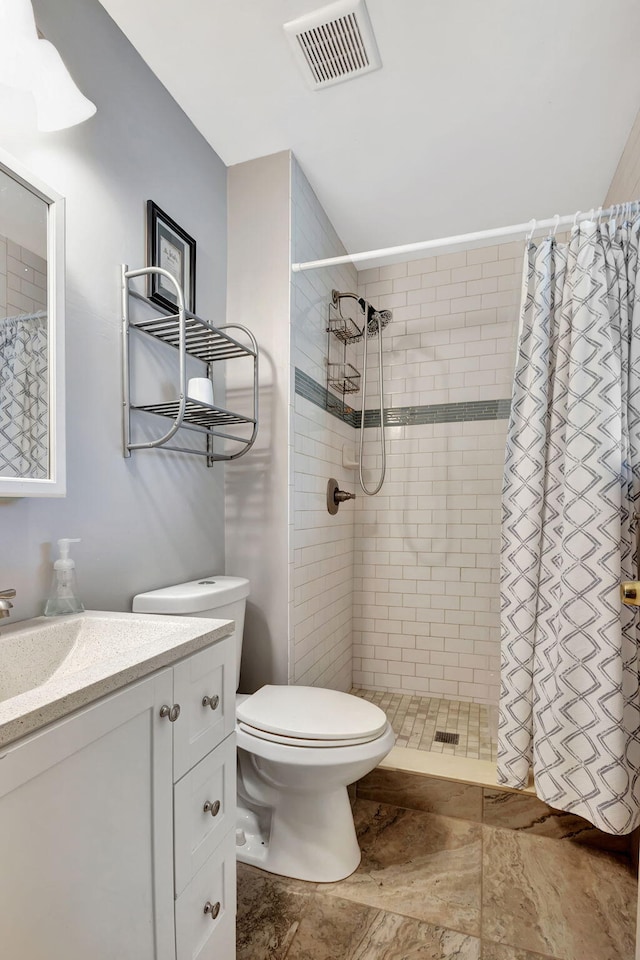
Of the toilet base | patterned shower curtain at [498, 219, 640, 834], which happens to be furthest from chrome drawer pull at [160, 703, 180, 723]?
patterned shower curtain at [498, 219, 640, 834]

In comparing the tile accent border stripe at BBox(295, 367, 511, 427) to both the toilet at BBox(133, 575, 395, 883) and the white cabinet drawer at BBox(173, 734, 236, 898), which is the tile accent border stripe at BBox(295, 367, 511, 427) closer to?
the toilet at BBox(133, 575, 395, 883)

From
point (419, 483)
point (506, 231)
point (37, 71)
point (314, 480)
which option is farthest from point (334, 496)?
point (37, 71)

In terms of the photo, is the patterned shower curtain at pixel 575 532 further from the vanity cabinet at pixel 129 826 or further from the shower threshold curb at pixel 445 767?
the vanity cabinet at pixel 129 826

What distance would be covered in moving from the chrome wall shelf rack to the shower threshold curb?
1.30 m

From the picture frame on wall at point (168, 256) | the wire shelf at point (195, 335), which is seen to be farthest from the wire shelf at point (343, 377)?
the picture frame on wall at point (168, 256)

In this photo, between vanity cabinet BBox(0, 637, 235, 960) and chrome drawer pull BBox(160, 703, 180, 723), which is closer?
vanity cabinet BBox(0, 637, 235, 960)

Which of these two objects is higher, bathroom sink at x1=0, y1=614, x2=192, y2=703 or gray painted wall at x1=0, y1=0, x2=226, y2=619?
gray painted wall at x1=0, y1=0, x2=226, y2=619

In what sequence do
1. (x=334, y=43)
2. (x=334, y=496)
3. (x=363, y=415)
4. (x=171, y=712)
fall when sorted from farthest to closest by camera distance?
1. (x=363, y=415)
2. (x=334, y=496)
3. (x=334, y=43)
4. (x=171, y=712)

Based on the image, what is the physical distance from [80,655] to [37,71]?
4.21 ft

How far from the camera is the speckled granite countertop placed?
64 cm

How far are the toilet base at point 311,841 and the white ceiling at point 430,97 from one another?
2.26 m

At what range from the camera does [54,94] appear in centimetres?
110

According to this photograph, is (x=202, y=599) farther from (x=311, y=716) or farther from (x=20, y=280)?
(x=20, y=280)

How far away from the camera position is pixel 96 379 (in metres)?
1.29
